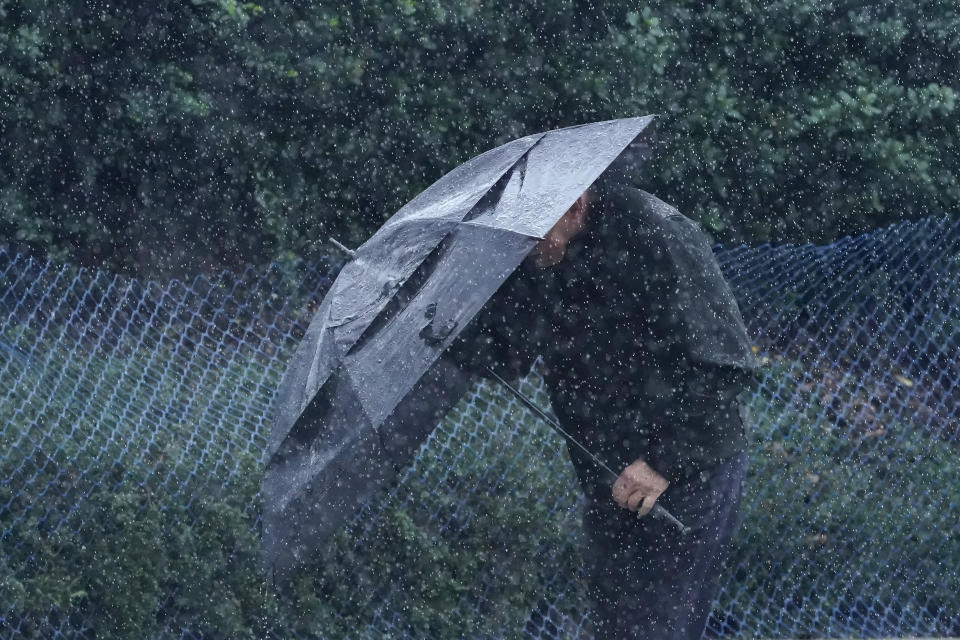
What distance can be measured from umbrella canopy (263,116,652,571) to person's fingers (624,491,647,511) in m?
0.62

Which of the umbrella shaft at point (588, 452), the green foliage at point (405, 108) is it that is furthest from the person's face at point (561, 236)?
the green foliage at point (405, 108)

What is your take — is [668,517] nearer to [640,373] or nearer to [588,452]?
[588,452]

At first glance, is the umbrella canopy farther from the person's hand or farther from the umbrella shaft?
the person's hand

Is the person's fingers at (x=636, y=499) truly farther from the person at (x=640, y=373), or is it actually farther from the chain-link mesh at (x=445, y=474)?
the chain-link mesh at (x=445, y=474)

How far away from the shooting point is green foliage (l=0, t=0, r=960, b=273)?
6.32 meters

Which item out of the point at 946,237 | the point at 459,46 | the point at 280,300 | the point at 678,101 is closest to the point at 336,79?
the point at 459,46

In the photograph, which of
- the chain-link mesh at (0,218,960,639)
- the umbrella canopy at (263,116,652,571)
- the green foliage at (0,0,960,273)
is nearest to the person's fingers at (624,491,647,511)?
the umbrella canopy at (263,116,652,571)

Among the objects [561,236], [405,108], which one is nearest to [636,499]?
[561,236]

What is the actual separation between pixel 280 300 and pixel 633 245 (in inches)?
118

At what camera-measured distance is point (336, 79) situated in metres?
6.50

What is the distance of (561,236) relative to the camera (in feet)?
11.2

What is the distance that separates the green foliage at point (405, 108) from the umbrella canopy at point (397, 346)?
3.12 meters

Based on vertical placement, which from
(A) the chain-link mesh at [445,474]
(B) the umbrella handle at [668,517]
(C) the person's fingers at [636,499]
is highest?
(C) the person's fingers at [636,499]

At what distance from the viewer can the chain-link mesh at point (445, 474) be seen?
17.0ft
